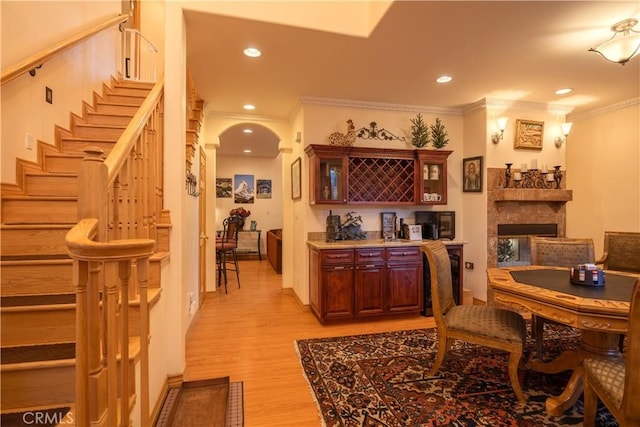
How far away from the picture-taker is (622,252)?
10.3 feet

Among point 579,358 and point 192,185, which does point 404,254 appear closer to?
point 579,358

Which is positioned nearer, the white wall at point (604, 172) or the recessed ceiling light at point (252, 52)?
the recessed ceiling light at point (252, 52)

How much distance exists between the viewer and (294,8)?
93.8 inches

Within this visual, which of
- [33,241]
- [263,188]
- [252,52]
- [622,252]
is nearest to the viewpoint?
[33,241]

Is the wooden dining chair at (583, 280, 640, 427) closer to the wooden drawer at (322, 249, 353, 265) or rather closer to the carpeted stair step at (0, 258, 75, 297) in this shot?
the wooden drawer at (322, 249, 353, 265)

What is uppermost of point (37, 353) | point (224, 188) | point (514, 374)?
point (224, 188)

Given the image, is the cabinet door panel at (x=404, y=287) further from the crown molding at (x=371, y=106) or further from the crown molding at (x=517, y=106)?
the crown molding at (x=517, y=106)

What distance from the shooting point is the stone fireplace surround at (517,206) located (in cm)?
394

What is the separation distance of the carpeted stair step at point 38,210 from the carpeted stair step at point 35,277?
0.46m

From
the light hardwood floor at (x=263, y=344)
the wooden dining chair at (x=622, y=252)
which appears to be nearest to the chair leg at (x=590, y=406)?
the light hardwood floor at (x=263, y=344)

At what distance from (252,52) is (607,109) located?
4.98 m

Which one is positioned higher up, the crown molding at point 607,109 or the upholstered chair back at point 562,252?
the crown molding at point 607,109

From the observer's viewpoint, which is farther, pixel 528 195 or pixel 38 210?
pixel 528 195

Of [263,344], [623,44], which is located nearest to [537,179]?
[623,44]
